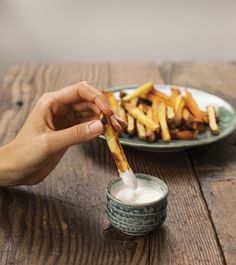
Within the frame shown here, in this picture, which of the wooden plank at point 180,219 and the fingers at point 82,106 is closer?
the wooden plank at point 180,219

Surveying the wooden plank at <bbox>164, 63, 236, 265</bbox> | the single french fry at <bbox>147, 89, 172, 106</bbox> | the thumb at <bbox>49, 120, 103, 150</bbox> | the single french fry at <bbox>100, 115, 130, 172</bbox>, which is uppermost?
the thumb at <bbox>49, 120, 103, 150</bbox>

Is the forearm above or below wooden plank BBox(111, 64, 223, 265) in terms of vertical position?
above

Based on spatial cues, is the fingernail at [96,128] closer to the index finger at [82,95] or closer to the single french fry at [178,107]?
the index finger at [82,95]

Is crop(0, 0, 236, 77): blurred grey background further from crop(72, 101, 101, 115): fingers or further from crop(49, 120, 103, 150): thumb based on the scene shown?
crop(49, 120, 103, 150): thumb

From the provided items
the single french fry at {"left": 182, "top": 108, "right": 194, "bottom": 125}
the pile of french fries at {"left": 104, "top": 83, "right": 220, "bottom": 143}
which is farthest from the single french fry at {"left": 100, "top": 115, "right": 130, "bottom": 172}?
the single french fry at {"left": 182, "top": 108, "right": 194, "bottom": 125}

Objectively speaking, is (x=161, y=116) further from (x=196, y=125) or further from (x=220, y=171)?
(x=220, y=171)

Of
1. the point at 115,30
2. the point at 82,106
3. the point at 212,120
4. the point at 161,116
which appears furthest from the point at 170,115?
the point at 115,30

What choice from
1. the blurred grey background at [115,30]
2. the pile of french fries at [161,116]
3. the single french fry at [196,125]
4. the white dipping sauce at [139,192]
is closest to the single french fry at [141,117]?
the pile of french fries at [161,116]
